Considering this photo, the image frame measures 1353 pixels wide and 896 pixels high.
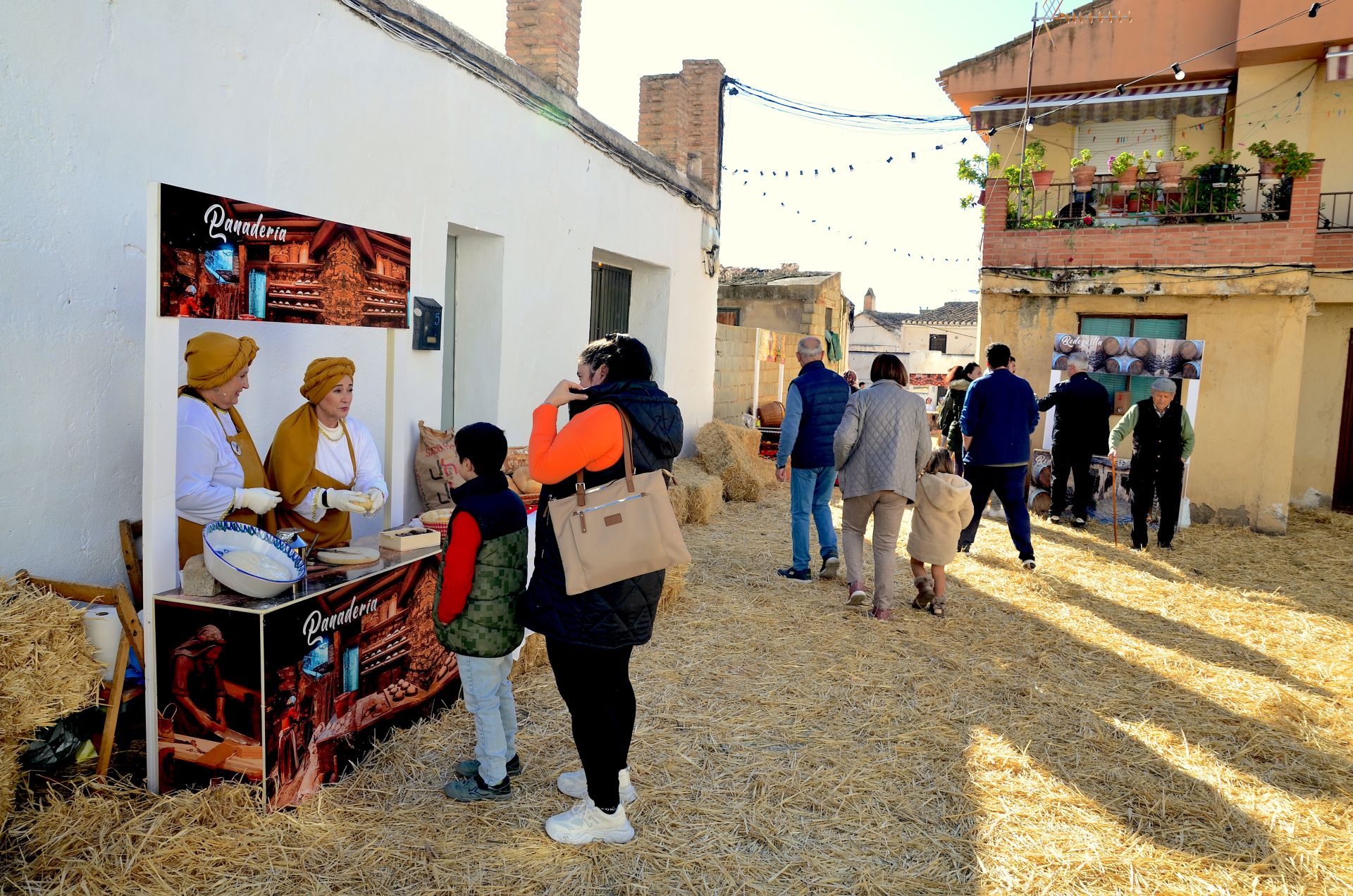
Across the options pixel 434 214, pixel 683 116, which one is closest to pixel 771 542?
pixel 434 214

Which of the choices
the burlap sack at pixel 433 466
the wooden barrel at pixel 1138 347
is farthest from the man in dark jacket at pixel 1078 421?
the burlap sack at pixel 433 466

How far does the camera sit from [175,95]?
168 inches

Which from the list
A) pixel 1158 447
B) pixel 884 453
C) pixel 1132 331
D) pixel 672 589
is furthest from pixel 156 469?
pixel 1132 331

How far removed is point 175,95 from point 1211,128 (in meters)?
14.0

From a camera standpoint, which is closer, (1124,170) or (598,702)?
(598,702)

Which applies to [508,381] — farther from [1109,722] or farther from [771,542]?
[1109,722]

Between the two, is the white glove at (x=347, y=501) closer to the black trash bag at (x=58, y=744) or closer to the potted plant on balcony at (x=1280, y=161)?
the black trash bag at (x=58, y=744)

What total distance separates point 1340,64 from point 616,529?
13342 millimetres

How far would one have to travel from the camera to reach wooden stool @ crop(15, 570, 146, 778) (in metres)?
3.36

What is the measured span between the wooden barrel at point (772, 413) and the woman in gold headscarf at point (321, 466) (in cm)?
1063

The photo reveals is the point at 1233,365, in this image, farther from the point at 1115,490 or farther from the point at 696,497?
the point at 696,497

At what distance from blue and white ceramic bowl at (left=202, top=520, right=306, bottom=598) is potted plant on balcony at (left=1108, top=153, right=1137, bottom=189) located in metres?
11.5

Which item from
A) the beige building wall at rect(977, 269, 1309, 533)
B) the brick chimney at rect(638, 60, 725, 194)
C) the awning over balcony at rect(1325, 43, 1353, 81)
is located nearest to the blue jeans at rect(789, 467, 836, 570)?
the brick chimney at rect(638, 60, 725, 194)

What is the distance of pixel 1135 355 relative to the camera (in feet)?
35.8
